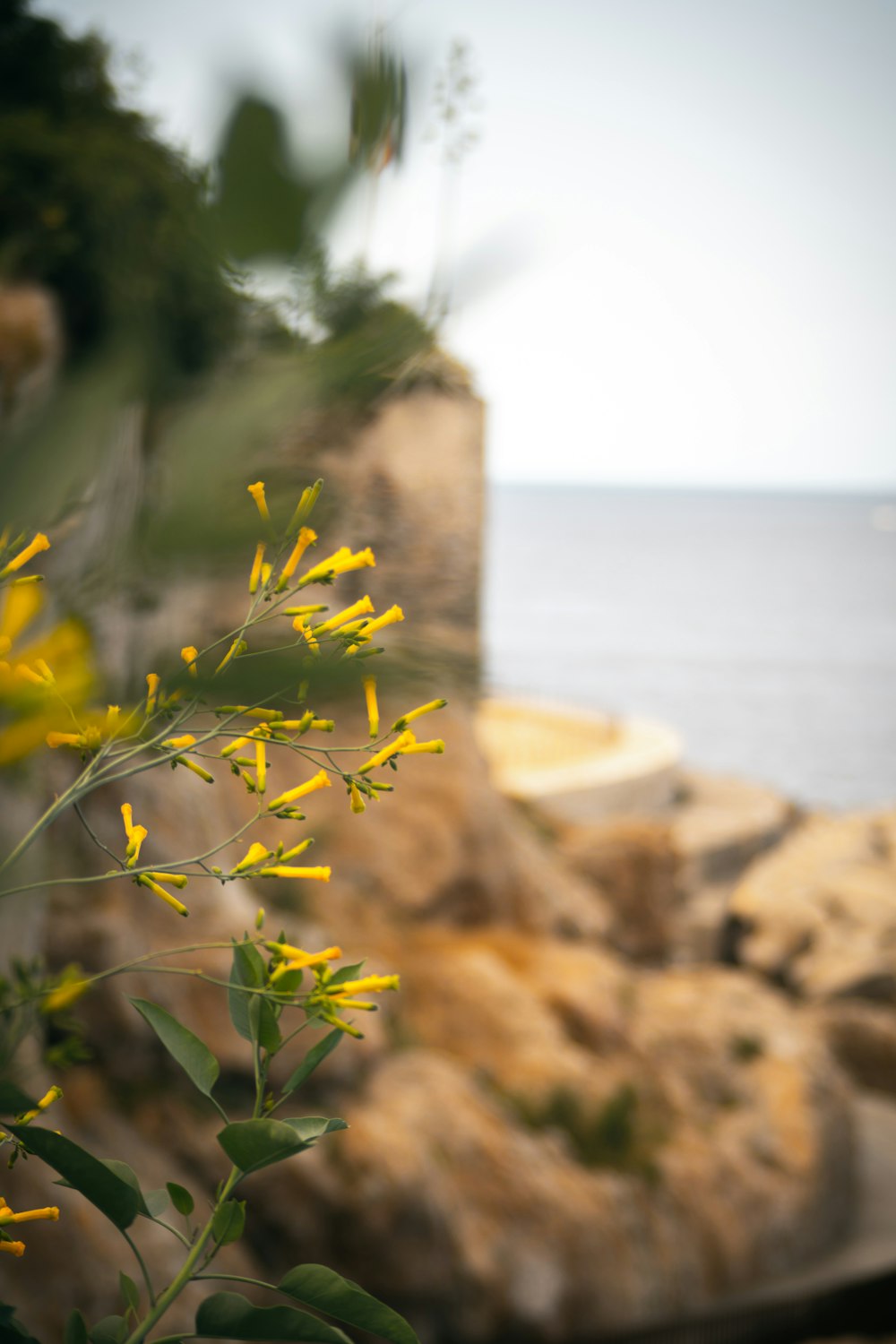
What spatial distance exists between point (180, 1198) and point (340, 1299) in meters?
0.14

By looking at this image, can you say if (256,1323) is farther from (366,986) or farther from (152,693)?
(152,693)

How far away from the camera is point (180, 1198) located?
0.63m

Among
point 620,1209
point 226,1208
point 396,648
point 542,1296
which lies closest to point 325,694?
point 396,648

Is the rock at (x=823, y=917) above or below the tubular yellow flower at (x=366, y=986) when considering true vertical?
below

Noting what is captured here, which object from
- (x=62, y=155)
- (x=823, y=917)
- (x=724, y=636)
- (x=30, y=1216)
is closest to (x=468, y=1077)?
(x=62, y=155)

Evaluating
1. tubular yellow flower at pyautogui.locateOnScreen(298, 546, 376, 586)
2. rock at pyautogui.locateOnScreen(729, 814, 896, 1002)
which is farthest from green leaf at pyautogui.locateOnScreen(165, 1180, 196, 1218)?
rock at pyautogui.locateOnScreen(729, 814, 896, 1002)

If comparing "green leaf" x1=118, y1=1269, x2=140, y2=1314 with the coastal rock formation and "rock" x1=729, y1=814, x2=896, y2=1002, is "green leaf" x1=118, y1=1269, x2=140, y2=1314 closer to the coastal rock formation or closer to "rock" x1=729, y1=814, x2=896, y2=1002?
the coastal rock formation

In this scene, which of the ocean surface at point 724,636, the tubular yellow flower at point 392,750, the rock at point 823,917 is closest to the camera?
the tubular yellow flower at point 392,750

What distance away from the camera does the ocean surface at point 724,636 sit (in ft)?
125

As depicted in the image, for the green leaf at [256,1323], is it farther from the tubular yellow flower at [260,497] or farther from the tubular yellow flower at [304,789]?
the tubular yellow flower at [260,497]

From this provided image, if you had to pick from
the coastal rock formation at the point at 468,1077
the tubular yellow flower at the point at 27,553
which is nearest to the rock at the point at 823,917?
the coastal rock formation at the point at 468,1077

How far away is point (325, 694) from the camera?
621 mm

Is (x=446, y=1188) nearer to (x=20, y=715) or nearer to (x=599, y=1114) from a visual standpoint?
(x=599, y=1114)

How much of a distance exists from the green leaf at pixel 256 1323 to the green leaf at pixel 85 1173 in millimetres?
58
